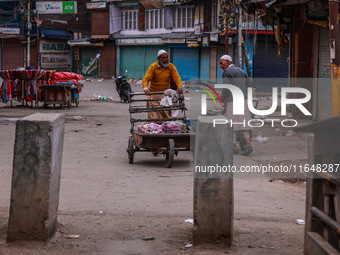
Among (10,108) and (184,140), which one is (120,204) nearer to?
(184,140)

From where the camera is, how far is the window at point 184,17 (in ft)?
143

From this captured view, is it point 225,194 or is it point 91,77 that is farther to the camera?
point 91,77

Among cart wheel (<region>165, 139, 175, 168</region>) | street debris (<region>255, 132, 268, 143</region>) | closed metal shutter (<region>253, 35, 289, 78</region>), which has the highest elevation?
closed metal shutter (<region>253, 35, 289, 78</region>)

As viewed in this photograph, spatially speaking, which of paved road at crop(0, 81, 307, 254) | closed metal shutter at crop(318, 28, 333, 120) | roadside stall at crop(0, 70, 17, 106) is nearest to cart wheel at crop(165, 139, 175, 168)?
paved road at crop(0, 81, 307, 254)

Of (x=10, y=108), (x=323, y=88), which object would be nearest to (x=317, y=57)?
(x=323, y=88)

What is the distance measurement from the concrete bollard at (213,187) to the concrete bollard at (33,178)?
49.8 inches

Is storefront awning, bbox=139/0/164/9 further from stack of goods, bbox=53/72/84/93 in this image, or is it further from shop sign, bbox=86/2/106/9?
stack of goods, bbox=53/72/84/93

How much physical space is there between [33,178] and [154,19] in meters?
42.4

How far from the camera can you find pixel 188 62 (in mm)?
42906

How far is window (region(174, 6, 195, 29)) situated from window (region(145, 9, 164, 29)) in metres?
1.71

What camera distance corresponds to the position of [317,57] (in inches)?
635

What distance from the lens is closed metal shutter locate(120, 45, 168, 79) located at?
46.2 metres

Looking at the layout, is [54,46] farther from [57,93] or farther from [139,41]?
[57,93]

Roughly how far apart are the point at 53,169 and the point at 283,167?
4990 millimetres
